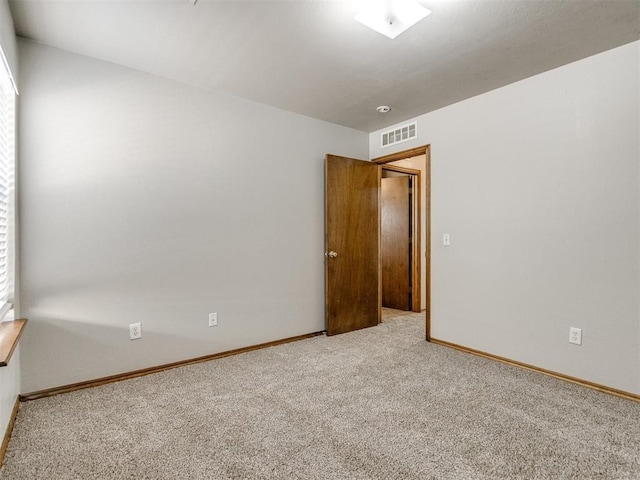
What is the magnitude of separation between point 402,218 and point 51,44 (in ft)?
13.8

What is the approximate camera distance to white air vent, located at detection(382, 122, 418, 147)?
3697 millimetres

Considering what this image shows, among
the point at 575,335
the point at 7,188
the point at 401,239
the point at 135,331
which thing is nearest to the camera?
the point at 7,188

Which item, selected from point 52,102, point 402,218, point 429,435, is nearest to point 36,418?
point 52,102

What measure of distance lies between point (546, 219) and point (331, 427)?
2.21 metres

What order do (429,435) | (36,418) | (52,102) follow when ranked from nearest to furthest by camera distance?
(429,435), (36,418), (52,102)

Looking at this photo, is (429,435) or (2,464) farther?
(429,435)

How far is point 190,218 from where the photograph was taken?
9.46 ft

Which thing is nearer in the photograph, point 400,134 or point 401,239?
point 400,134

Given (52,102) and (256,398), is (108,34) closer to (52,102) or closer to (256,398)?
(52,102)

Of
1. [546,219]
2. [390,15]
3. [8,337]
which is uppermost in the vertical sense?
[390,15]

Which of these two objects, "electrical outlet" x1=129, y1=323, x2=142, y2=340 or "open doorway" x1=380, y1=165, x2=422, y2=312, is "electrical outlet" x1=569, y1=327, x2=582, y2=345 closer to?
"open doorway" x1=380, y1=165, x2=422, y2=312

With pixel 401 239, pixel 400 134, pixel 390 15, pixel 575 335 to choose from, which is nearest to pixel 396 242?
pixel 401 239

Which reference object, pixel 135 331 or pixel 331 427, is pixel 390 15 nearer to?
pixel 331 427

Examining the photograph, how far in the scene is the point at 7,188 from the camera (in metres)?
2.08
